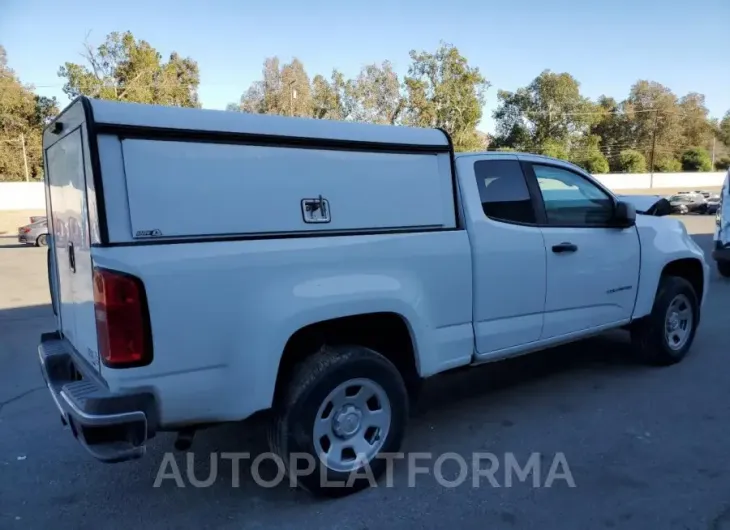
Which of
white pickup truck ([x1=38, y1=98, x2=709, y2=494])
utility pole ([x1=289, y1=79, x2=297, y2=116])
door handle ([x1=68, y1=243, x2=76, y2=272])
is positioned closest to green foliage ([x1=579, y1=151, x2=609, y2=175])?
utility pole ([x1=289, y1=79, x2=297, y2=116])

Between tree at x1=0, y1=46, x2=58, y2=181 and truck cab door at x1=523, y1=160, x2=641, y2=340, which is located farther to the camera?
tree at x1=0, y1=46, x2=58, y2=181

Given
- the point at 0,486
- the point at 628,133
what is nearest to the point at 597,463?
the point at 0,486

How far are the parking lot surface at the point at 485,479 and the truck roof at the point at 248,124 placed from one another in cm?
200

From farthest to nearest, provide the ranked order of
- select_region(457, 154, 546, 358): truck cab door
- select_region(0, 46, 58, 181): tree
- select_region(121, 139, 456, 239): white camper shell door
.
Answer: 1. select_region(0, 46, 58, 181): tree
2. select_region(457, 154, 546, 358): truck cab door
3. select_region(121, 139, 456, 239): white camper shell door

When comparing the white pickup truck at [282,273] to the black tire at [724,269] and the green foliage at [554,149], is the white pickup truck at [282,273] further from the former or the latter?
the green foliage at [554,149]

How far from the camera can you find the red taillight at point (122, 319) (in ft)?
8.36

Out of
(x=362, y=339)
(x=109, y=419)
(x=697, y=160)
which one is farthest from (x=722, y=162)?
(x=109, y=419)

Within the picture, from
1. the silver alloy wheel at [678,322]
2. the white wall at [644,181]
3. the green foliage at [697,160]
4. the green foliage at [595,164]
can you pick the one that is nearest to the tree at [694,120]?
the green foliage at [697,160]

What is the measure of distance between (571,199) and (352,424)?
2598 millimetres

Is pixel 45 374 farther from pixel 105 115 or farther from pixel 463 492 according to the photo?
pixel 463 492

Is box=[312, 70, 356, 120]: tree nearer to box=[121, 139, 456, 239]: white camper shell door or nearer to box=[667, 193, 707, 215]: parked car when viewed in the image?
box=[667, 193, 707, 215]: parked car

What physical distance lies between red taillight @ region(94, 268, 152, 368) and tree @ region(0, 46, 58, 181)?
1696 inches

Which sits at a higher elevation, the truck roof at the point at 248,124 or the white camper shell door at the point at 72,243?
the truck roof at the point at 248,124

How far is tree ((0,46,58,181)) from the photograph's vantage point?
130 feet
